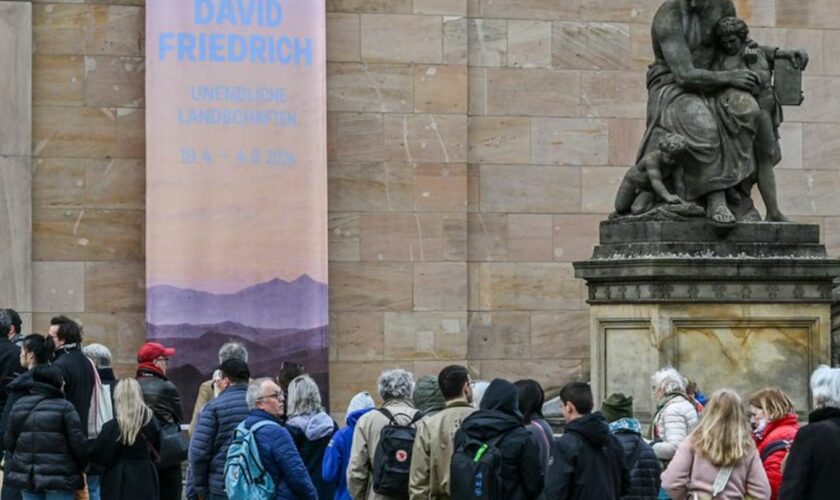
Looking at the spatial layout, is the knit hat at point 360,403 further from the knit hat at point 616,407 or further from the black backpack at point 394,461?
the knit hat at point 616,407

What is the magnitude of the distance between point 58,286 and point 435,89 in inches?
178

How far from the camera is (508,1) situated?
72.8ft

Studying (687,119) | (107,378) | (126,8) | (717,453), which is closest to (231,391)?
(107,378)

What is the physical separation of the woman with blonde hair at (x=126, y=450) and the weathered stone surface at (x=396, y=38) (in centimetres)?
890

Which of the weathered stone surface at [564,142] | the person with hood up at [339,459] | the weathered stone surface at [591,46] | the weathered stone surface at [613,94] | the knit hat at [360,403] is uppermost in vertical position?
the weathered stone surface at [591,46]

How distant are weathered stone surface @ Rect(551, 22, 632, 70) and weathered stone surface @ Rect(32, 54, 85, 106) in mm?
5157

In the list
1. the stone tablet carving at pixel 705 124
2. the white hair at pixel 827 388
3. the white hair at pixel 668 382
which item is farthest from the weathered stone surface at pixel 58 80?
the white hair at pixel 827 388

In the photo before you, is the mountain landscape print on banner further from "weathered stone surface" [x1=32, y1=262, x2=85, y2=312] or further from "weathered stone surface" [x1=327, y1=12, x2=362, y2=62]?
"weathered stone surface" [x1=327, y1=12, x2=362, y2=62]

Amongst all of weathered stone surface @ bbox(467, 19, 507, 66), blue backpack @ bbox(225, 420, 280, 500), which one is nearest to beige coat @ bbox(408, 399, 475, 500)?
blue backpack @ bbox(225, 420, 280, 500)

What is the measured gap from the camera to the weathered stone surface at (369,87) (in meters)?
21.6

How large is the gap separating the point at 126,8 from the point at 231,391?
8.70 meters

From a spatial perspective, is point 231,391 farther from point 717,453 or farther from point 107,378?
point 717,453

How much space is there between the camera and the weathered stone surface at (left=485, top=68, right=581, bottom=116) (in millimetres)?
22156

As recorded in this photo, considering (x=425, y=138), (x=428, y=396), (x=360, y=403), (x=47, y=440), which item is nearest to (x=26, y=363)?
(x=47, y=440)
